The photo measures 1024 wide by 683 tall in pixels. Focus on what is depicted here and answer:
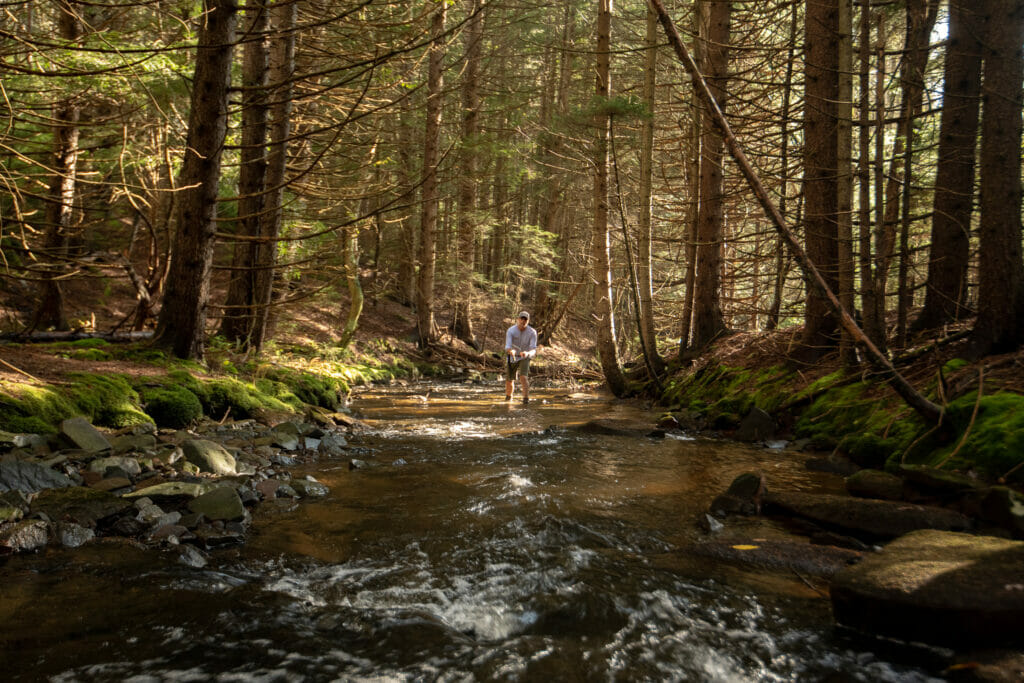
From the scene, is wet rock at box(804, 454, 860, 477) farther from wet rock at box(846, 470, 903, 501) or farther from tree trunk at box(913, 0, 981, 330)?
tree trunk at box(913, 0, 981, 330)

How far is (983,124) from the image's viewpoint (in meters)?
6.29

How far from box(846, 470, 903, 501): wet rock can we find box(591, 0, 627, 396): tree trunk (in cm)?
802

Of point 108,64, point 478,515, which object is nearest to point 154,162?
point 108,64

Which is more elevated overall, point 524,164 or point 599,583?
point 524,164

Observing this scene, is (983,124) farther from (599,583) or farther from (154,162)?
(154,162)

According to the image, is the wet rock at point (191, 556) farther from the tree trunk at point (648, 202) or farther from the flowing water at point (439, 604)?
the tree trunk at point (648, 202)

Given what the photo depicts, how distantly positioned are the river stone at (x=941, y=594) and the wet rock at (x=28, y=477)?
4953mm

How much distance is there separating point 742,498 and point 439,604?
9.43ft

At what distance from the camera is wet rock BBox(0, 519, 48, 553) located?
131 inches

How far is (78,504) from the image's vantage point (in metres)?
3.91

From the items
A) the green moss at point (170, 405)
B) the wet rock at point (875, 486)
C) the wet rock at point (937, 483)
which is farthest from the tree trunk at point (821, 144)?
the green moss at point (170, 405)

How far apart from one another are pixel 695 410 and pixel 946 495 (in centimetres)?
585

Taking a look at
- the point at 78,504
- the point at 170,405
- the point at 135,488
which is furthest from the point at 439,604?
the point at 170,405

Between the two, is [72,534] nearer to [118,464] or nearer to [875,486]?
[118,464]
